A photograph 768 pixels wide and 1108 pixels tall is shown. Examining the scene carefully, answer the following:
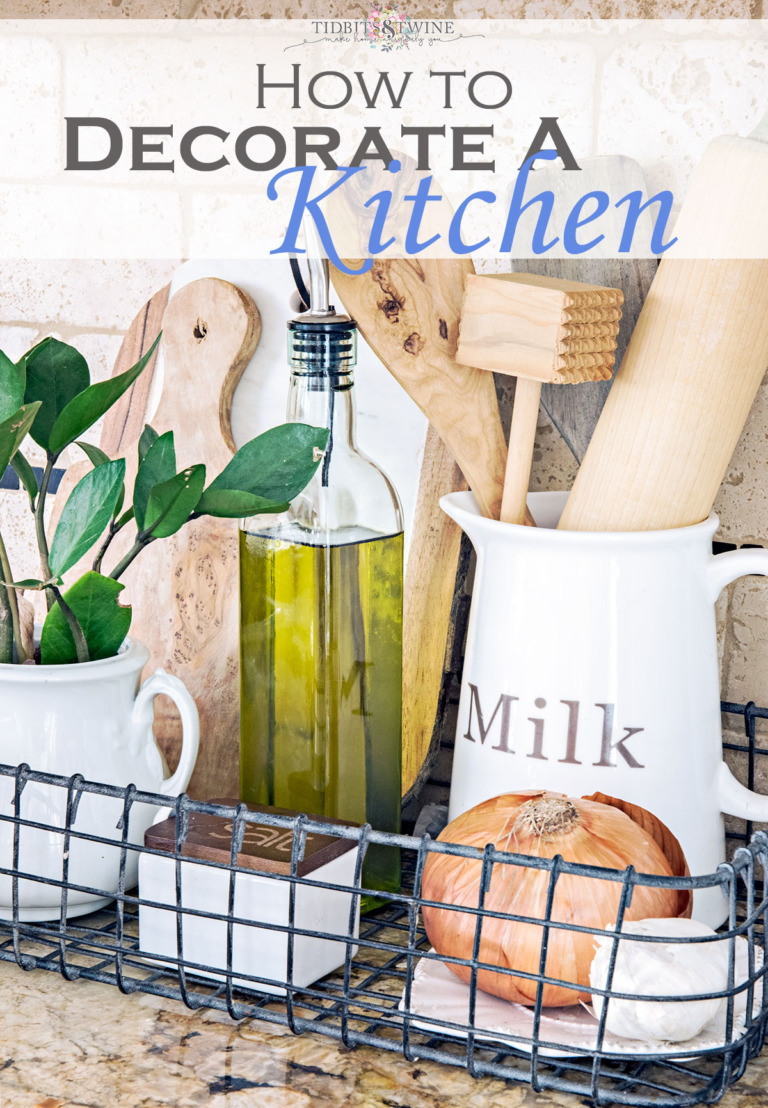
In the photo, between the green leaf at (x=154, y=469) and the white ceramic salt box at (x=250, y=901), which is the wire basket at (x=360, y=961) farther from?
the green leaf at (x=154, y=469)

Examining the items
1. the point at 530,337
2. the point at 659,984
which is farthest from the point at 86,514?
the point at 659,984

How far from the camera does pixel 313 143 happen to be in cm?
74

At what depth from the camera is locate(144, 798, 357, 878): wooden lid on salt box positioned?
52 cm

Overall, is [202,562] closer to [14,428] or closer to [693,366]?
[14,428]

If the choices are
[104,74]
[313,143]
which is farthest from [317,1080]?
[104,74]

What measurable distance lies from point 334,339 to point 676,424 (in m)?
0.18

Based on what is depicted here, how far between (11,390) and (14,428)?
1.5 inches

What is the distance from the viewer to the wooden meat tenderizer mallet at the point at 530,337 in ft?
1.82

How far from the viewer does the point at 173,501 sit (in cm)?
57

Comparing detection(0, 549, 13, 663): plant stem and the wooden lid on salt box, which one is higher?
detection(0, 549, 13, 663): plant stem

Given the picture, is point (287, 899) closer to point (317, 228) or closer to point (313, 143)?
point (317, 228)

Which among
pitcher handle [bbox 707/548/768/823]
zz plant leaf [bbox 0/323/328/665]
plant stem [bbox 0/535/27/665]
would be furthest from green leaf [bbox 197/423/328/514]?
pitcher handle [bbox 707/548/768/823]

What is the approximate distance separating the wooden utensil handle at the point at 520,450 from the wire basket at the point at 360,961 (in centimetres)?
19

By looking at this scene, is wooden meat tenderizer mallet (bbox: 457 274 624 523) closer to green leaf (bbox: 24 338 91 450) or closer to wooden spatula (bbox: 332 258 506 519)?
wooden spatula (bbox: 332 258 506 519)
